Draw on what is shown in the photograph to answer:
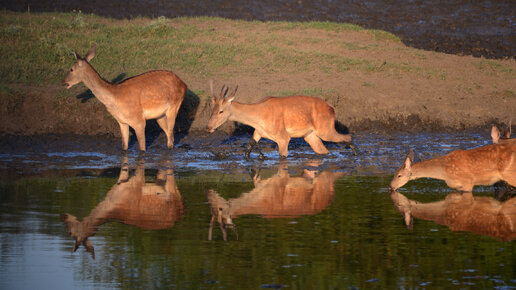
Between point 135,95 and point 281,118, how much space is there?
3.08 metres

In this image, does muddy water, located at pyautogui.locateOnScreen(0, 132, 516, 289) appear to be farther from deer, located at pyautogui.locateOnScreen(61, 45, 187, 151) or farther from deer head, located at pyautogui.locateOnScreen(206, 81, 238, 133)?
deer, located at pyautogui.locateOnScreen(61, 45, 187, 151)

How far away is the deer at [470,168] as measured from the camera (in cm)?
1221

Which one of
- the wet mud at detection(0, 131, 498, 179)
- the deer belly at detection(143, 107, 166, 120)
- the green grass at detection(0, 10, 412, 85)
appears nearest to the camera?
the wet mud at detection(0, 131, 498, 179)

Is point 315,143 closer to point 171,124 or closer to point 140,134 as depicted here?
point 171,124

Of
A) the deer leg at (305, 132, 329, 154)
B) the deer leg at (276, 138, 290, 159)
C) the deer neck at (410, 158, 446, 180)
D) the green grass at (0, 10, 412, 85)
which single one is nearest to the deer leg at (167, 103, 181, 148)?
the deer leg at (276, 138, 290, 159)

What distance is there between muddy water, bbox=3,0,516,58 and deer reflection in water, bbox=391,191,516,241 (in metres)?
17.5

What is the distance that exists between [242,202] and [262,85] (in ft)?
33.1

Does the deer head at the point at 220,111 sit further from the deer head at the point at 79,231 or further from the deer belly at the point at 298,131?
the deer head at the point at 79,231

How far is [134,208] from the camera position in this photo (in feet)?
37.2

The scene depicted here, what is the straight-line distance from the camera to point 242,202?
11.9 meters

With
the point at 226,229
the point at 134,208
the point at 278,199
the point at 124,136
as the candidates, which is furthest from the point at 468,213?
the point at 124,136

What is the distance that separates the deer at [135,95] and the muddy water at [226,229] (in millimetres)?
978

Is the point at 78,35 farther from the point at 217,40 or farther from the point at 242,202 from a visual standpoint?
the point at 242,202

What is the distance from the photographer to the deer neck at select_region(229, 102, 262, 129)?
1619cm
